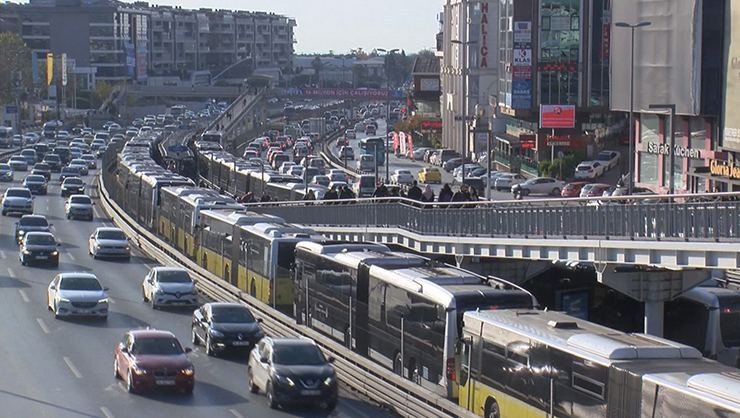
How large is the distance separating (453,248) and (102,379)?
12991 millimetres

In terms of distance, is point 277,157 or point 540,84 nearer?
point 540,84

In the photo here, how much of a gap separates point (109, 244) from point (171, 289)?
13372 millimetres

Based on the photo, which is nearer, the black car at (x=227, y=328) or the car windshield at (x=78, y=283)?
the black car at (x=227, y=328)

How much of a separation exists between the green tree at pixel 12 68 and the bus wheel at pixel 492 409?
168 m

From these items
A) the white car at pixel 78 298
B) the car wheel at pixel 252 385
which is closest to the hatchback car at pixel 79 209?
the white car at pixel 78 298

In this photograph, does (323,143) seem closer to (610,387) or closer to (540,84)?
(540,84)

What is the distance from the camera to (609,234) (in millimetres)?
30266

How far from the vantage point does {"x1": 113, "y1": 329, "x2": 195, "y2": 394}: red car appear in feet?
89.1

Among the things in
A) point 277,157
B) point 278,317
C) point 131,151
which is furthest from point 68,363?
point 277,157

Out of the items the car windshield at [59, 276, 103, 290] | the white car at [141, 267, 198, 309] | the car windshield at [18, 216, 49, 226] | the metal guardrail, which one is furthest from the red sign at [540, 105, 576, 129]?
the car windshield at [59, 276, 103, 290]

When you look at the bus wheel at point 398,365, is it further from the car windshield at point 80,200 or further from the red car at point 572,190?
the red car at point 572,190

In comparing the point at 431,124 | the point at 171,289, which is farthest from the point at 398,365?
the point at 431,124

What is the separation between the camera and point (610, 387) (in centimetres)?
1878

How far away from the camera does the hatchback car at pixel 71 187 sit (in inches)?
3282
